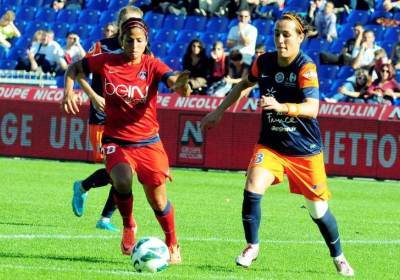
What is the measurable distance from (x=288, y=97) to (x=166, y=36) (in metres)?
19.5

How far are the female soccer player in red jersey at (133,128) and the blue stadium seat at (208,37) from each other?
17.7 meters

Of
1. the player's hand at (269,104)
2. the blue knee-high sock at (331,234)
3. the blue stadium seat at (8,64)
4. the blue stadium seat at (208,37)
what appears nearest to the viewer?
the player's hand at (269,104)

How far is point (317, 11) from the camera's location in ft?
85.8

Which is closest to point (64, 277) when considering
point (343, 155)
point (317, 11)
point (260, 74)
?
point (260, 74)

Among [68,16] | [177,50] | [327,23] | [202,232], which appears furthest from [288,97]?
[68,16]

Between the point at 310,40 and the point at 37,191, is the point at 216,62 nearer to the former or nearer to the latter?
the point at 310,40

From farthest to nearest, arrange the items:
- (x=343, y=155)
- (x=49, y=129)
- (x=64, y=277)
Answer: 1. (x=49, y=129)
2. (x=343, y=155)
3. (x=64, y=277)

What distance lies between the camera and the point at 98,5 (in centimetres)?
3178

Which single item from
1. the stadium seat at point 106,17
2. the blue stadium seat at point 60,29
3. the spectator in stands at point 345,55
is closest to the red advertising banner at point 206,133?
the spectator in stands at point 345,55

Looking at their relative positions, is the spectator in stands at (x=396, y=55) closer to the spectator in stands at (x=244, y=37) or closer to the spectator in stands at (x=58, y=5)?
the spectator in stands at (x=244, y=37)

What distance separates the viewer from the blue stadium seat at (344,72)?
24969 mm

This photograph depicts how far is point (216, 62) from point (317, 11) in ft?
10.6

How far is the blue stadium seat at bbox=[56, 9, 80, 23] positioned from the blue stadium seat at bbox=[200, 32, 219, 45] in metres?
4.76

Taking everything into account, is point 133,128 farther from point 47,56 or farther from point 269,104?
point 47,56
